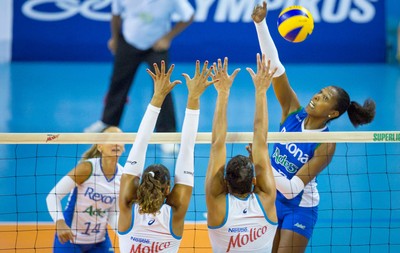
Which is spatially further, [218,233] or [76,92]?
[76,92]

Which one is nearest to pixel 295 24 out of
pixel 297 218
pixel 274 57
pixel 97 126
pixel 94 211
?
pixel 274 57

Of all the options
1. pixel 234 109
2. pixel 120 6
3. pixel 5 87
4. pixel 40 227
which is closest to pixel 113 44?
pixel 120 6

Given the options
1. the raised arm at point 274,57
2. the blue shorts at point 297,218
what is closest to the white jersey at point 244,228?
the blue shorts at point 297,218

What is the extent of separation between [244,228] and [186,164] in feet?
1.88

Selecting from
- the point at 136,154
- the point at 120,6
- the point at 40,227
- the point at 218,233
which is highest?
the point at 120,6

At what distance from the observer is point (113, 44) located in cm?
1127

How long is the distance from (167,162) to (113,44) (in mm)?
2627

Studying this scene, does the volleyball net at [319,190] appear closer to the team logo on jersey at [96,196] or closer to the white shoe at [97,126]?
the white shoe at [97,126]

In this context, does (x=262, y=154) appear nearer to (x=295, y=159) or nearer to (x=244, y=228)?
(x=244, y=228)

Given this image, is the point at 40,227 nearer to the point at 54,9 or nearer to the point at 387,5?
the point at 54,9

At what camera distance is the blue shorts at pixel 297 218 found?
5707 mm

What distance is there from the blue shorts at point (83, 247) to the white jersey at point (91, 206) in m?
0.05

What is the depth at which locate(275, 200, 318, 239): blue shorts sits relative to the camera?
5.71 meters

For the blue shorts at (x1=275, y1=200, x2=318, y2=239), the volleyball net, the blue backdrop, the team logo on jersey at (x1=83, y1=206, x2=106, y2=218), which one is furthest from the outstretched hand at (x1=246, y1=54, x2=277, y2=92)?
the blue backdrop
